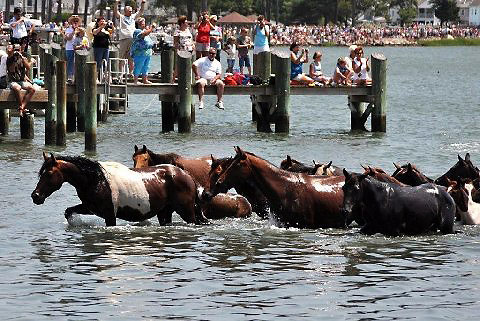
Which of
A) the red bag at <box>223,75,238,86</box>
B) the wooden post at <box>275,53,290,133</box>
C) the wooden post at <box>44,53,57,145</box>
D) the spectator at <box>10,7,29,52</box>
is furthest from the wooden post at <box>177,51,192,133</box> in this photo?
the spectator at <box>10,7,29,52</box>

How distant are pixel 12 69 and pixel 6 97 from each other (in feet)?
2.13

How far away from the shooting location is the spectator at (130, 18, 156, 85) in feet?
129

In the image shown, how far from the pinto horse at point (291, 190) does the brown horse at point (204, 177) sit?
4.17ft

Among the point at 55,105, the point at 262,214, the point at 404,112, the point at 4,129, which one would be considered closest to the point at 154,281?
the point at 262,214

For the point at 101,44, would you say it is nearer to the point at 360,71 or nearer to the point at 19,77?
the point at 19,77

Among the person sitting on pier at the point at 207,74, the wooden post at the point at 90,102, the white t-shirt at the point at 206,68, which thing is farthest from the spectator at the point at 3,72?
the white t-shirt at the point at 206,68

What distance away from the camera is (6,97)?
34.7 m

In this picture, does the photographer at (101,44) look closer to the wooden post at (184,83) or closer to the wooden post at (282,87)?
the wooden post at (184,83)

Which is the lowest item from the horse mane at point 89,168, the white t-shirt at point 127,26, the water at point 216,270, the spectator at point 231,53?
the water at point 216,270

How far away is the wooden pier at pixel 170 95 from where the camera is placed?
33750 millimetres

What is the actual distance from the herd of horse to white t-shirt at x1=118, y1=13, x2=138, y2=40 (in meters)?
16.5

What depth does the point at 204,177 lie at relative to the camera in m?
23.3

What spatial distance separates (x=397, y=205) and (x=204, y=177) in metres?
3.31

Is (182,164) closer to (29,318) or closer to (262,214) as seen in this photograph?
(262,214)
